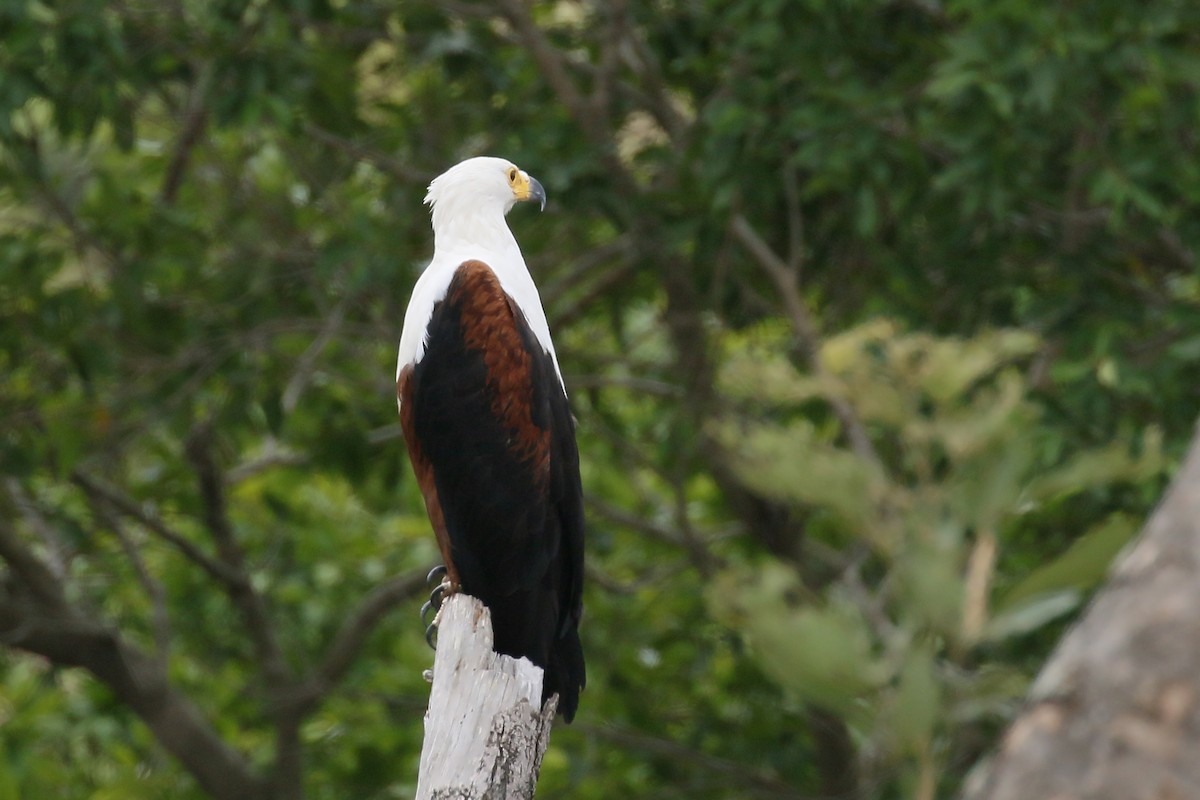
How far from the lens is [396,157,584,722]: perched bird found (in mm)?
3414

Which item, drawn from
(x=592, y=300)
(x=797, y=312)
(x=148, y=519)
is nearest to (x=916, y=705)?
(x=797, y=312)

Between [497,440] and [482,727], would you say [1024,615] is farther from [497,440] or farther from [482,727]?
[497,440]

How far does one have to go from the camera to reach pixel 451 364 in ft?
11.4

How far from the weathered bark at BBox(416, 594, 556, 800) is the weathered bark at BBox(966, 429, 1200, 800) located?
72.2 inches

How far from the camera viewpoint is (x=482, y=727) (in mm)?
2832

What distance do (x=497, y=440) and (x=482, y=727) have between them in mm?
776

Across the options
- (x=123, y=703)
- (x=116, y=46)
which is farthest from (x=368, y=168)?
(x=123, y=703)

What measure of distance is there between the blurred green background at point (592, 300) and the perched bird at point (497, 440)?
0.78 meters

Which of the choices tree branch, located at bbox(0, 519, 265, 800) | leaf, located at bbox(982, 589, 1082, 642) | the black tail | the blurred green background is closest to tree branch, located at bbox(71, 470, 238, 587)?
the blurred green background

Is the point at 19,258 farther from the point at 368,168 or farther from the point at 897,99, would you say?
the point at 897,99

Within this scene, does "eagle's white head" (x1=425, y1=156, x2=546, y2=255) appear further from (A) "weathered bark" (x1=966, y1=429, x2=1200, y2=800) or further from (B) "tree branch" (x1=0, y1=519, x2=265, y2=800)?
(B) "tree branch" (x1=0, y1=519, x2=265, y2=800)

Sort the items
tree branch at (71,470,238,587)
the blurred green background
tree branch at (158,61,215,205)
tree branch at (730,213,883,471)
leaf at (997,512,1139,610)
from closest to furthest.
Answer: leaf at (997,512,1139,610), the blurred green background, tree branch at (730,213,883,471), tree branch at (158,61,215,205), tree branch at (71,470,238,587)

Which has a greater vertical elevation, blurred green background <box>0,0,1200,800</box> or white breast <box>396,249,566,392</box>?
white breast <box>396,249,566,392</box>

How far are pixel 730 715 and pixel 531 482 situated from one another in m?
Answer: 3.68
